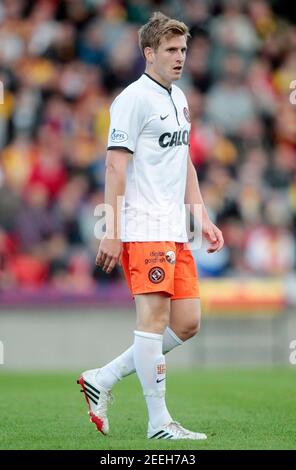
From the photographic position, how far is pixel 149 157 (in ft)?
23.0

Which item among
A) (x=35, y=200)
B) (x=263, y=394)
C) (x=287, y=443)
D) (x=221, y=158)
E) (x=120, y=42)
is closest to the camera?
(x=287, y=443)

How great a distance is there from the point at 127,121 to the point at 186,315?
3.88 ft

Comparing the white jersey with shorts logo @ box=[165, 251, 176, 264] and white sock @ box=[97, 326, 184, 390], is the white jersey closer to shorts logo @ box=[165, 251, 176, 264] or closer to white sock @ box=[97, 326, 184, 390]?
shorts logo @ box=[165, 251, 176, 264]

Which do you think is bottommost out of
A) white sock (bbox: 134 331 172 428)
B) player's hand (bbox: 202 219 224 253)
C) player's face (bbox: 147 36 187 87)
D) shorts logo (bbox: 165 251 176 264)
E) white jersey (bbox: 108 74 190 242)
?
white sock (bbox: 134 331 172 428)

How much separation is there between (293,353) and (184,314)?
737 cm

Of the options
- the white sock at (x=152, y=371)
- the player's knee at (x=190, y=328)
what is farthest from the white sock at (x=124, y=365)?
the white sock at (x=152, y=371)

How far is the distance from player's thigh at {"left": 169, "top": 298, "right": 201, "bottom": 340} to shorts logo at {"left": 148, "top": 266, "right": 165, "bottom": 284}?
1.00ft

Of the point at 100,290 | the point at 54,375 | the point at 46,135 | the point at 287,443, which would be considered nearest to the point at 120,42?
the point at 46,135

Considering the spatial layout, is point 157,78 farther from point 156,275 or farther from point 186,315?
point 186,315

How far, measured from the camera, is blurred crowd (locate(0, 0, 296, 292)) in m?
15.3

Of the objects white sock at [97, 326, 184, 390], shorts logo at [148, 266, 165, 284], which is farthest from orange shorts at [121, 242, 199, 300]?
white sock at [97, 326, 184, 390]

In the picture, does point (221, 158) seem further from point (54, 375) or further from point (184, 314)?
point (184, 314)

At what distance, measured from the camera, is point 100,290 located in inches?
571

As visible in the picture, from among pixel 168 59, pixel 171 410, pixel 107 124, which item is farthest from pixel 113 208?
pixel 107 124
